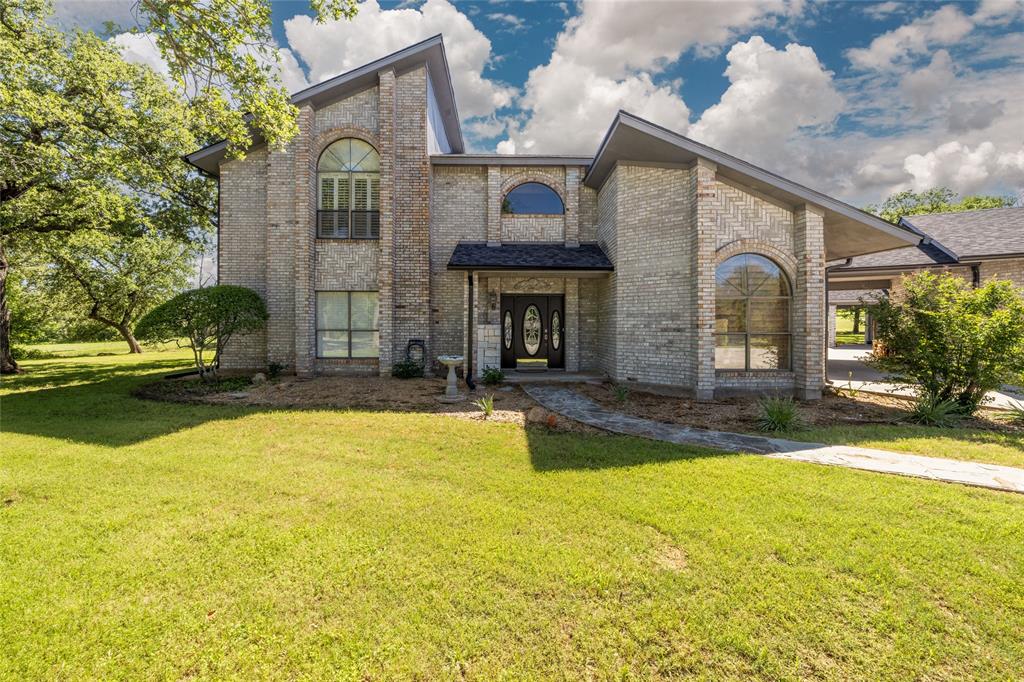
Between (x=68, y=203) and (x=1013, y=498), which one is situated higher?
(x=68, y=203)

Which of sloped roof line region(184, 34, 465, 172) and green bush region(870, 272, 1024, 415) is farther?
sloped roof line region(184, 34, 465, 172)

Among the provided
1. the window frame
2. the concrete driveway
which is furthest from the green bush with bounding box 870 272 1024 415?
the window frame

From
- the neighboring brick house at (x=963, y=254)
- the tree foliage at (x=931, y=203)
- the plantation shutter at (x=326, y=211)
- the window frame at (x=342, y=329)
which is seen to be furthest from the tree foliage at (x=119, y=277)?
the tree foliage at (x=931, y=203)

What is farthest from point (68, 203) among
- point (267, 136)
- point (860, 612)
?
point (860, 612)

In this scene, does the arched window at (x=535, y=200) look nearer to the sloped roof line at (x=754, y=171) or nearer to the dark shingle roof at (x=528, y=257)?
the dark shingle roof at (x=528, y=257)

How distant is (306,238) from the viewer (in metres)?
11.0

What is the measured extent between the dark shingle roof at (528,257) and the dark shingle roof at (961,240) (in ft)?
30.1

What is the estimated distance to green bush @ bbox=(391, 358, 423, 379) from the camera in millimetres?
11078

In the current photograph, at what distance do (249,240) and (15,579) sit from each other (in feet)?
36.7

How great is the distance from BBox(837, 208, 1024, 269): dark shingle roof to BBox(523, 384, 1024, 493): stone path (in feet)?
31.0

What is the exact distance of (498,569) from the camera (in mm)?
2994

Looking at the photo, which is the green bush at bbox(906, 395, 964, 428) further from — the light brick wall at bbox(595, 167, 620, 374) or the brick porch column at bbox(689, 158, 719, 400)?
the light brick wall at bbox(595, 167, 620, 374)

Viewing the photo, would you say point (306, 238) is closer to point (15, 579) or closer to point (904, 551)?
point (15, 579)

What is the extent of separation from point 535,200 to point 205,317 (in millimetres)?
9856
